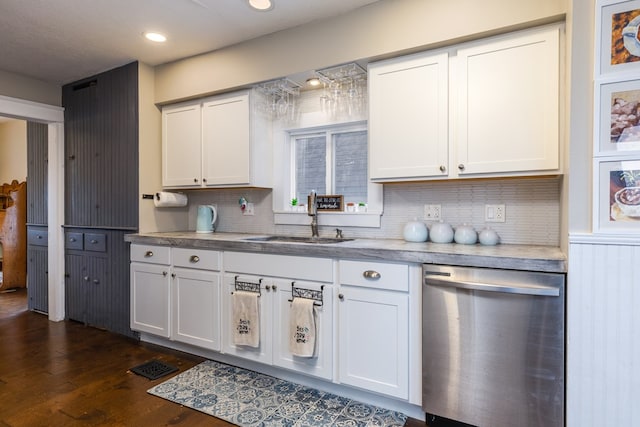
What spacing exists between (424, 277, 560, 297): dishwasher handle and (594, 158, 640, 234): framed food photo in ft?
1.06

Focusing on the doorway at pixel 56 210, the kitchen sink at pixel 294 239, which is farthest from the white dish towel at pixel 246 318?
the doorway at pixel 56 210

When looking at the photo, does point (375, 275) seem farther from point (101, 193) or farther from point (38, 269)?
point (38, 269)

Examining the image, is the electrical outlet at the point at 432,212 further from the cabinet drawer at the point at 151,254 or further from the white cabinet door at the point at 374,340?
the cabinet drawer at the point at 151,254

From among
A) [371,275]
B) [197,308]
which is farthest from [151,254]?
[371,275]

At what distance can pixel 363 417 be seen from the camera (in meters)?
1.99

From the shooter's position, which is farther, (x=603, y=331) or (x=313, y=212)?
(x=313, y=212)

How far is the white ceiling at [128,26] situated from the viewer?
7.50ft

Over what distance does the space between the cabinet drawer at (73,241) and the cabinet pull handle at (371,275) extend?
298cm

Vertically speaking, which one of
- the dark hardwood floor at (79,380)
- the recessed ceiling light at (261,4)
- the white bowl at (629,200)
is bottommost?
the dark hardwood floor at (79,380)

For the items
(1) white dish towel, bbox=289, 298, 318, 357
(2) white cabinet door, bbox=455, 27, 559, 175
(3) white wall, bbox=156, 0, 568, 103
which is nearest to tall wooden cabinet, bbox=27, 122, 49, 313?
(3) white wall, bbox=156, 0, 568, 103

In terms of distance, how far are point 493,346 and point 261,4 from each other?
2300 mm

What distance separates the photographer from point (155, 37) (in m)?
2.70

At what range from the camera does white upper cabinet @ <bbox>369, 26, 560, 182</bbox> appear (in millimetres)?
1869

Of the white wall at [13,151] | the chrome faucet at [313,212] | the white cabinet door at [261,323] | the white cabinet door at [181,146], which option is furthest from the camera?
the white wall at [13,151]
